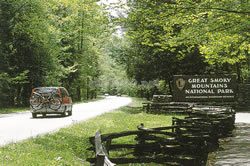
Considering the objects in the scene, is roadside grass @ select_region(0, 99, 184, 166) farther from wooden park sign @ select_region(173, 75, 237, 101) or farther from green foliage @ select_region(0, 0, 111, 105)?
green foliage @ select_region(0, 0, 111, 105)

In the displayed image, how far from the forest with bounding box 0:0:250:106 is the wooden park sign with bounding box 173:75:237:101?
1102 millimetres

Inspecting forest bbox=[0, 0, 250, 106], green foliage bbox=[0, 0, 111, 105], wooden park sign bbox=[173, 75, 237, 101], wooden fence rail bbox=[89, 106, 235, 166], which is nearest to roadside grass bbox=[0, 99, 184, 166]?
wooden fence rail bbox=[89, 106, 235, 166]

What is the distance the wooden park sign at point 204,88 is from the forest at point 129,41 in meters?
1.10

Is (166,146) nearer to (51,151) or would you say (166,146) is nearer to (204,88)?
(51,151)

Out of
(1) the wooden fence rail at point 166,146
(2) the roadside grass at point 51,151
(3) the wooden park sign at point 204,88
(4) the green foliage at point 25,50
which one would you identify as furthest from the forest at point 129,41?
(2) the roadside grass at point 51,151

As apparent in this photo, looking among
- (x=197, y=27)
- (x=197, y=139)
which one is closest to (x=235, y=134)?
(x=197, y=27)

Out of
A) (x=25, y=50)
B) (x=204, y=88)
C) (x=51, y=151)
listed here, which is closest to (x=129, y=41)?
(x=25, y=50)

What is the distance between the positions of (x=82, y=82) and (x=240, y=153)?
65871 millimetres

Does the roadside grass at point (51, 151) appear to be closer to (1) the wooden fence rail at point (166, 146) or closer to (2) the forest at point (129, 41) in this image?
(1) the wooden fence rail at point (166, 146)

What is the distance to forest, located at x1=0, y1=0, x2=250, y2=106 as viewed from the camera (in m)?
17.1

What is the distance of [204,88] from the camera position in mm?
27797

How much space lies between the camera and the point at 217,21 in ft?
55.9

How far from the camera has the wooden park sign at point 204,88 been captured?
89.0ft

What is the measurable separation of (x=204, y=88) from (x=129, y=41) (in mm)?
19860
